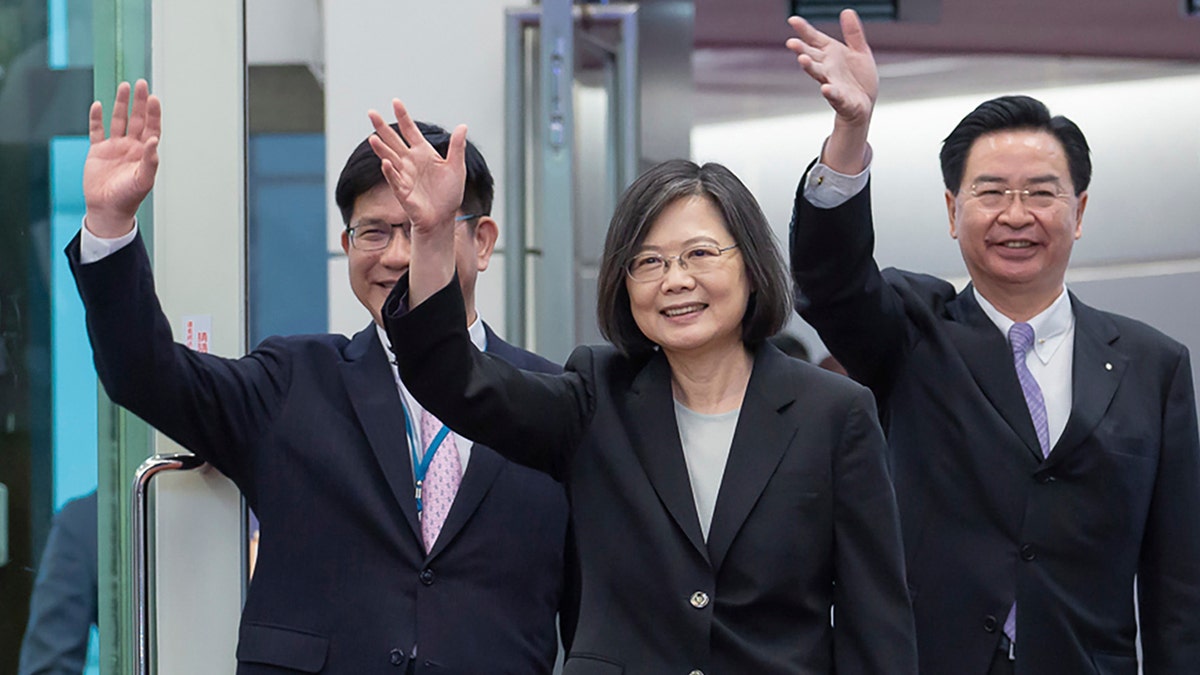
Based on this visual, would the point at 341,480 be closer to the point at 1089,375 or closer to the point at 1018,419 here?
the point at 1018,419

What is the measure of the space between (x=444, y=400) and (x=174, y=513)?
0.76m

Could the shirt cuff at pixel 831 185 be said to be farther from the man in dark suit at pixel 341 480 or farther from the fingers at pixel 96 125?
the fingers at pixel 96 125

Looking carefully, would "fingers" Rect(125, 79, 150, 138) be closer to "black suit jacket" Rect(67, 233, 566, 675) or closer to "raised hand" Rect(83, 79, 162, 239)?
"raised hand" Rect(83, 79, 162, 239)

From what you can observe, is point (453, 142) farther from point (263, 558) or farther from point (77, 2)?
point (77, 2)

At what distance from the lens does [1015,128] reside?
272 cm

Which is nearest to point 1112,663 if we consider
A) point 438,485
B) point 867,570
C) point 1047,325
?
point 1047,325

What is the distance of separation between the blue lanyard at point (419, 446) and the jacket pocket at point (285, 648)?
25 cm

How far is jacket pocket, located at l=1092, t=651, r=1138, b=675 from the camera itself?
98.0 inches

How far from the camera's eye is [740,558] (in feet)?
6.48

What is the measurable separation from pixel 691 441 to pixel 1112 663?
93 cm

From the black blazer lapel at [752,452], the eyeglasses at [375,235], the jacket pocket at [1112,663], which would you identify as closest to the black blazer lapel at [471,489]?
the eyeglasses at [375,235]

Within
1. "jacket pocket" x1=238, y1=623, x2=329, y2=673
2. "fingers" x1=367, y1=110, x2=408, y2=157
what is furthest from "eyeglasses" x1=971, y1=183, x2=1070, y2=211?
"jacket pocket" x1=238, y1=623, x2=329, y2=673

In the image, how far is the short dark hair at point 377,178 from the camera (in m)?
2.48

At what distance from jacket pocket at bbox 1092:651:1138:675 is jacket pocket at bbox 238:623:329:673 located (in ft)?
4.11
